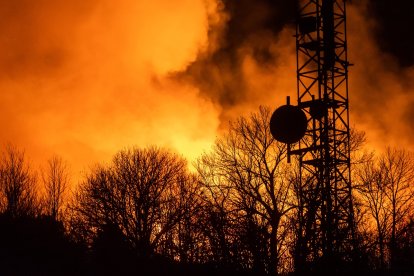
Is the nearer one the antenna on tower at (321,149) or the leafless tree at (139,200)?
the antenna on tower at (321,149)

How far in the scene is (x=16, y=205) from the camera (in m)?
62.6

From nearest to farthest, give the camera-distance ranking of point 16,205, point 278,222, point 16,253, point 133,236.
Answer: point 278,222 → point 16,253 → point 133,236 → point 16,205

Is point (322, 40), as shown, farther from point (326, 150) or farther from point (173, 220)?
point (173, 220)

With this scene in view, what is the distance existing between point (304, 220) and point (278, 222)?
11.2 m

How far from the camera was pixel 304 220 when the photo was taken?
1089 inches

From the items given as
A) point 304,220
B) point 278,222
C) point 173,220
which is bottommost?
point 304,220

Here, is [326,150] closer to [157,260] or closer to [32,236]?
[157,260]

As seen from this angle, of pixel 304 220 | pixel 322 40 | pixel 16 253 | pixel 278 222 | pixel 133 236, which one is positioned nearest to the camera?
pixel 304 220

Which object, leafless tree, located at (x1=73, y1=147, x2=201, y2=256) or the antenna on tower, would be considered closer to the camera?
the antenna on tower

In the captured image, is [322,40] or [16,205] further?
[16,205]

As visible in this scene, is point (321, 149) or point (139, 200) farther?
point (139, 200)

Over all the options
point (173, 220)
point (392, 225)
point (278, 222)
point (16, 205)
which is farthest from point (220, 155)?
point (16, 205)

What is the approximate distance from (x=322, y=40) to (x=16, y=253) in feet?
96.3

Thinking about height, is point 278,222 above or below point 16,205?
below
